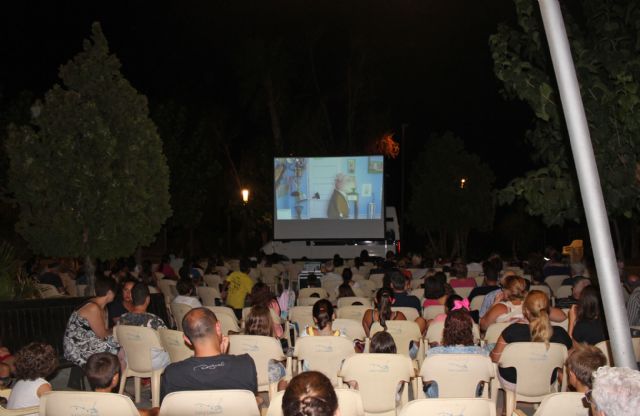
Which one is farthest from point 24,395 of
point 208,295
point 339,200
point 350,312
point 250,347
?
point 339,200

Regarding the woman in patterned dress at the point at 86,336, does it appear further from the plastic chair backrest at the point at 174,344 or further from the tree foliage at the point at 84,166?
the tree foliage at the point at 84,166

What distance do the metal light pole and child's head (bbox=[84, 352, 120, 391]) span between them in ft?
10.6

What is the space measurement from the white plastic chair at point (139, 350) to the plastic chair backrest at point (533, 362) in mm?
3360

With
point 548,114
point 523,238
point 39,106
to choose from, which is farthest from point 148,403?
point 523,238

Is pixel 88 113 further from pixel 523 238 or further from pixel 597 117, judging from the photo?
pixel 523 238

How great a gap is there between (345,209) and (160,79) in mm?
11798

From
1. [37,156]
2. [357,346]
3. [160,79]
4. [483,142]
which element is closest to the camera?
[357,346]

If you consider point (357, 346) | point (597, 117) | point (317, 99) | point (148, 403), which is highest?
point (317, 99)

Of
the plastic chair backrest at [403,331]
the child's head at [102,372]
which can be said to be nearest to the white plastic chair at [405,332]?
the plastic chair backrest at [403,331]

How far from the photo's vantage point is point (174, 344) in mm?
7570

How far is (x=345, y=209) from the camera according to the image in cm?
2327

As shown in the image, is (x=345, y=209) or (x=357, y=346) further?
(x=345, y=209)

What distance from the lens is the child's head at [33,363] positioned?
5441 mm

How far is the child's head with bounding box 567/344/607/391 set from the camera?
4.76 m
